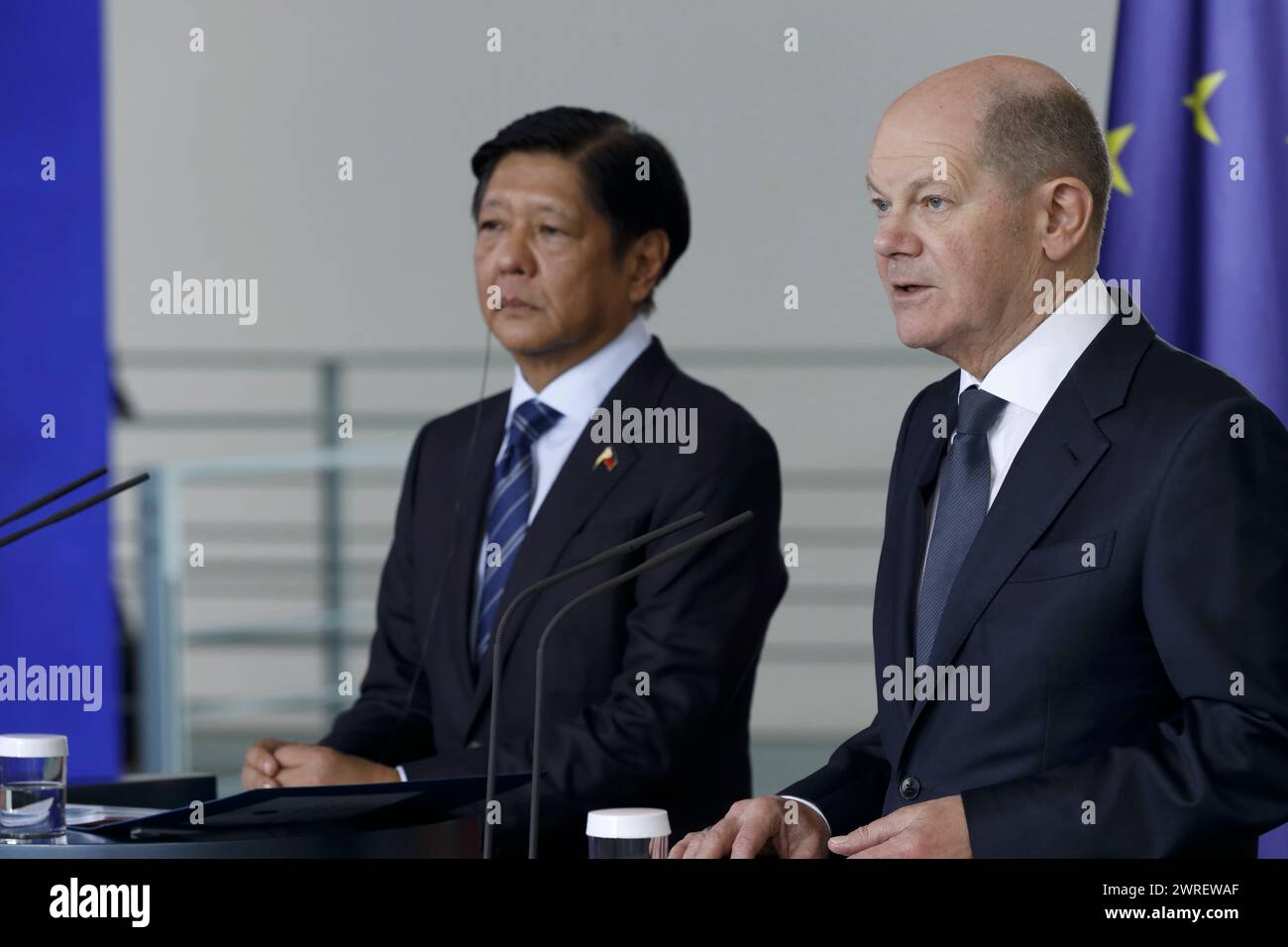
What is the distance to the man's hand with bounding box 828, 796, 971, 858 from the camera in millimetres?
1696

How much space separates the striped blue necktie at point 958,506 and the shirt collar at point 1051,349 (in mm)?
29

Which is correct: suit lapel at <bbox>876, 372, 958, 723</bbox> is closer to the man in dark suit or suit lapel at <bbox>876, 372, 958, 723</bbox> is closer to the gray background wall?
the man in dark suit

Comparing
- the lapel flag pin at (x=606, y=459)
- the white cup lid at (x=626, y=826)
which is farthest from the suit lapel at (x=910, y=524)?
the lapel flag pin at (x=606, y=459)

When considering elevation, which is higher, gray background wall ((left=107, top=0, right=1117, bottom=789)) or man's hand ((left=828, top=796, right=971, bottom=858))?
gray background wall ((left=107, top=0, right=1117, bottom=789))

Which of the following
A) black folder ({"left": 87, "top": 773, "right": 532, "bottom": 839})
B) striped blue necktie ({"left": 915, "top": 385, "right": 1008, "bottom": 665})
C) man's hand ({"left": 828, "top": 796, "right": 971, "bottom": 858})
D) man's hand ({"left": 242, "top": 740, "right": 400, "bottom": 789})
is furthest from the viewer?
man's hand ({"left": 242, "top": 740, "right": 400, "bottom": 789})

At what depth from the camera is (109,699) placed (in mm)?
3480

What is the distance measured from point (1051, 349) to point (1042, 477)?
17cm

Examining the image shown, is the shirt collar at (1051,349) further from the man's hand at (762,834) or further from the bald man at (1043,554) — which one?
the man's hand at (762,834)

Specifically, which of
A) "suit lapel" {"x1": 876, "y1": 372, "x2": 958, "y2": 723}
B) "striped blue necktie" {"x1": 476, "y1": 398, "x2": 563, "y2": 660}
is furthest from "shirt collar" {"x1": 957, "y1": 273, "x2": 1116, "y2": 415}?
"striped blue necktie" {"x1": 476, "y1": 398, "x2": 563, "y2": 660}

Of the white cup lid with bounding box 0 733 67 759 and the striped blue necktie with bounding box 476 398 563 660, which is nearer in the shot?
the white cup lid with bounding box 0 733 67 759

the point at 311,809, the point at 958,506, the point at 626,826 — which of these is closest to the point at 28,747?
the point at 311,809

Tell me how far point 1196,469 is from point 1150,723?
0.89 feet

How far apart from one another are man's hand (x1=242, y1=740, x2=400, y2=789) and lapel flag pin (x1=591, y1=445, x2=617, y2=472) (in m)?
0.56
